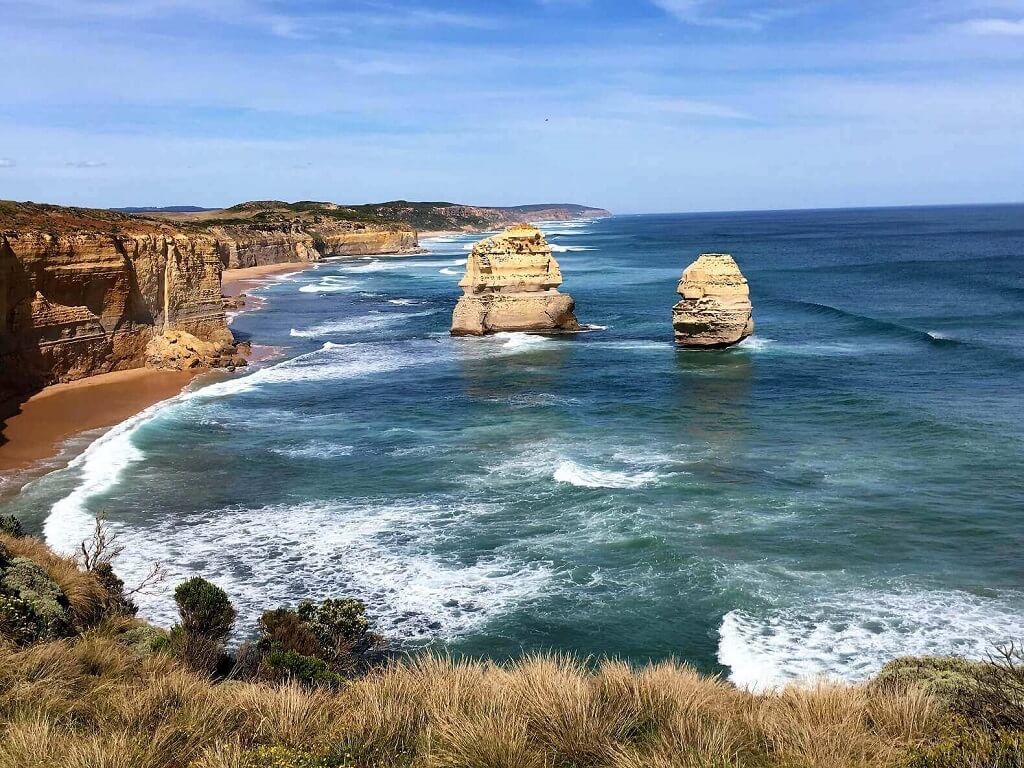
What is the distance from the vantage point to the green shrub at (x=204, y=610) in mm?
12711

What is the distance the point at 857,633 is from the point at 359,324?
4356 cm

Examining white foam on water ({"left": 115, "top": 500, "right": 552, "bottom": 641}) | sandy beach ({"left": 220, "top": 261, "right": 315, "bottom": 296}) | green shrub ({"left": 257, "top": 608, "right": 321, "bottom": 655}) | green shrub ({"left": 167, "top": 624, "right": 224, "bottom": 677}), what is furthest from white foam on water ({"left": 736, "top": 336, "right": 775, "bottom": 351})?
sandy beach ({"left": 220, "top": 261, "right": 315, "bottom": 296})

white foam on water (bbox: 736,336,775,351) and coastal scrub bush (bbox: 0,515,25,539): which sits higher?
coastal scrub bush (bbox: 0,515,25,539)

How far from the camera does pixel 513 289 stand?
153ft

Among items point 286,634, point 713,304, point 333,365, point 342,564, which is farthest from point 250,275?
point 286,634

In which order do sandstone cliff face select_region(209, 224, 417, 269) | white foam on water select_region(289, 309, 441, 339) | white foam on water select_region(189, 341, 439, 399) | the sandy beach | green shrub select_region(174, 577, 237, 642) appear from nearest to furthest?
green shrub select_region(174, 577, 237, 642), white foam on water select_region(189, 341, 439, 399), white foam on water select_region(289, 309, 441, 339), the sandy beach, sandstone cliff face select_region(209, 224, 417, 269)

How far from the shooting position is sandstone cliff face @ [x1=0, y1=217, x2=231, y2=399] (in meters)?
30.0

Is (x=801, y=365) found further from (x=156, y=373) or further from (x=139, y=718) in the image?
(x=139, y=718)

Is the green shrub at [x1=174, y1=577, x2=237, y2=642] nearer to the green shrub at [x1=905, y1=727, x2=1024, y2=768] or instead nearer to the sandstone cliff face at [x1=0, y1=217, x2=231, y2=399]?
the green shrub at [x1=905, y1=727, x2=1024, y2=768]

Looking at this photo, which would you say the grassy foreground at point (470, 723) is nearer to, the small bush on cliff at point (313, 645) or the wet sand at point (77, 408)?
the small bush on cliff at point (313, 645)

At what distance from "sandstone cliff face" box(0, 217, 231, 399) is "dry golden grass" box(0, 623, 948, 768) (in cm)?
2485

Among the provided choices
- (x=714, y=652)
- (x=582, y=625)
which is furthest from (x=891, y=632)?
(x=582, y=625)

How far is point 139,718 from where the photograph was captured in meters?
7.64

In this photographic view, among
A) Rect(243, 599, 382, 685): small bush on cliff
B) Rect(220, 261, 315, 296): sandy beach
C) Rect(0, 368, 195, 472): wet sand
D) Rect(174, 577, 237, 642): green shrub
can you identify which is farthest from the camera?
Rect(220, 261, 315, 296): sandy beach
